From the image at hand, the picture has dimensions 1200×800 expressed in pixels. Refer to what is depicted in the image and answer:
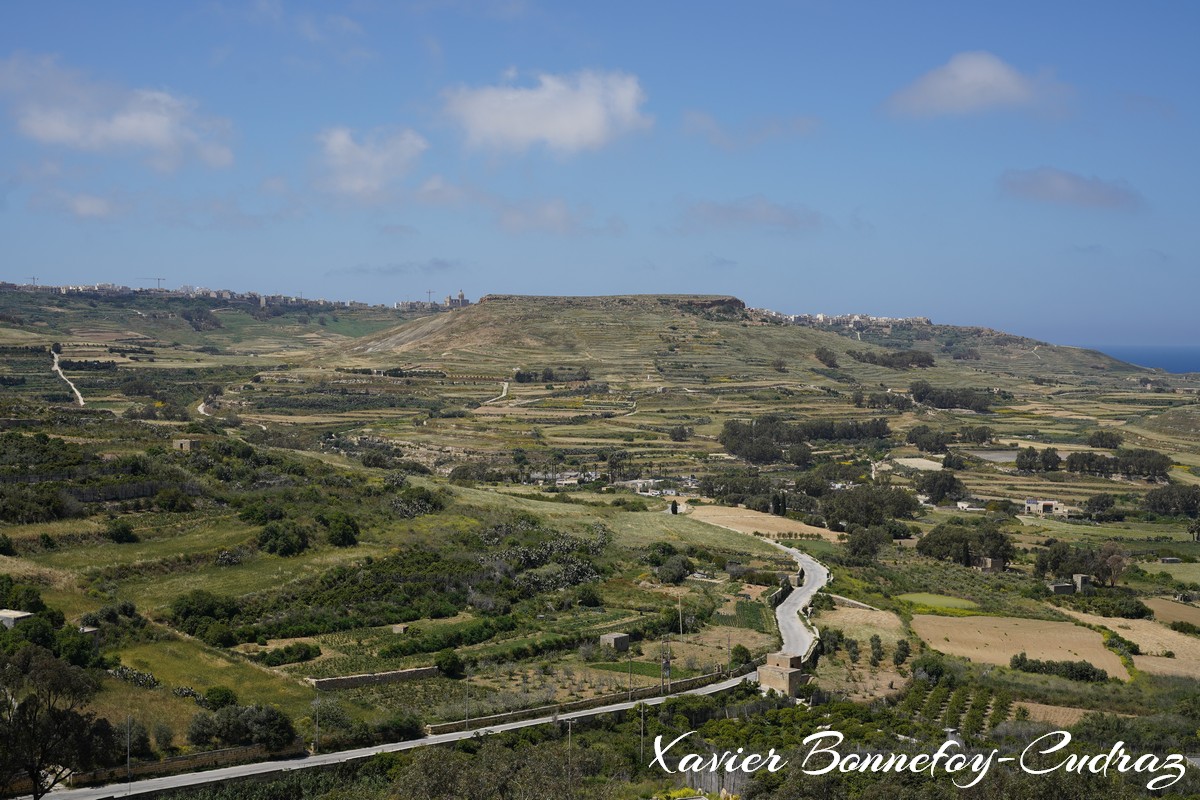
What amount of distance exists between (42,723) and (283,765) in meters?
5.68

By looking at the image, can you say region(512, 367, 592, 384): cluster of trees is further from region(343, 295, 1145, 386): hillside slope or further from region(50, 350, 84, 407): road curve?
region(50, 350, 84, 407): road curve

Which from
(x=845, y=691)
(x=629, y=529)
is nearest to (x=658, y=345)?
(x=629, y=529)

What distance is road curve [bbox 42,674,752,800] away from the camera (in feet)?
80.8

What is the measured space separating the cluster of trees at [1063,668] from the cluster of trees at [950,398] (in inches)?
3732

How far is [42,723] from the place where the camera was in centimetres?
2434

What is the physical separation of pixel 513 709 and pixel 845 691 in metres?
11.4

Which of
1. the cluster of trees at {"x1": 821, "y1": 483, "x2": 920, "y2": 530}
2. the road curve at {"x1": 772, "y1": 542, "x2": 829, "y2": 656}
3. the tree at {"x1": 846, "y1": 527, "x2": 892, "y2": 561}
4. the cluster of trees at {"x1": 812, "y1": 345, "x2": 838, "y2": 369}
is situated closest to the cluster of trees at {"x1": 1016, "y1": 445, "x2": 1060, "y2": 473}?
the cluster of trees at {"x1": 821, "y1": 483, "x2": 920, "y2": 530}

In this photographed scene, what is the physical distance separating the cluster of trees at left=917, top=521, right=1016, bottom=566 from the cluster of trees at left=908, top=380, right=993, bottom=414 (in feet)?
231

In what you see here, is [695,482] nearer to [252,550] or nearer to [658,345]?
[252,550]

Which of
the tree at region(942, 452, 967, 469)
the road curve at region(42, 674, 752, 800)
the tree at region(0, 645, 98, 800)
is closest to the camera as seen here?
the tree at region(0, 645, 98, 800)

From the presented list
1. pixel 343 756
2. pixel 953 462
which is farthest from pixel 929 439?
pixel 343 756

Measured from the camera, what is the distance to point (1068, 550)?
58375mm

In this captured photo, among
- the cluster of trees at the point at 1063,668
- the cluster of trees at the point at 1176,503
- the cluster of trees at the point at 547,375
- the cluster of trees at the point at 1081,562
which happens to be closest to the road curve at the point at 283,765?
the cluster of trees at the point at 1063,668

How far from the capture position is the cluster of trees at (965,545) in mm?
59906
